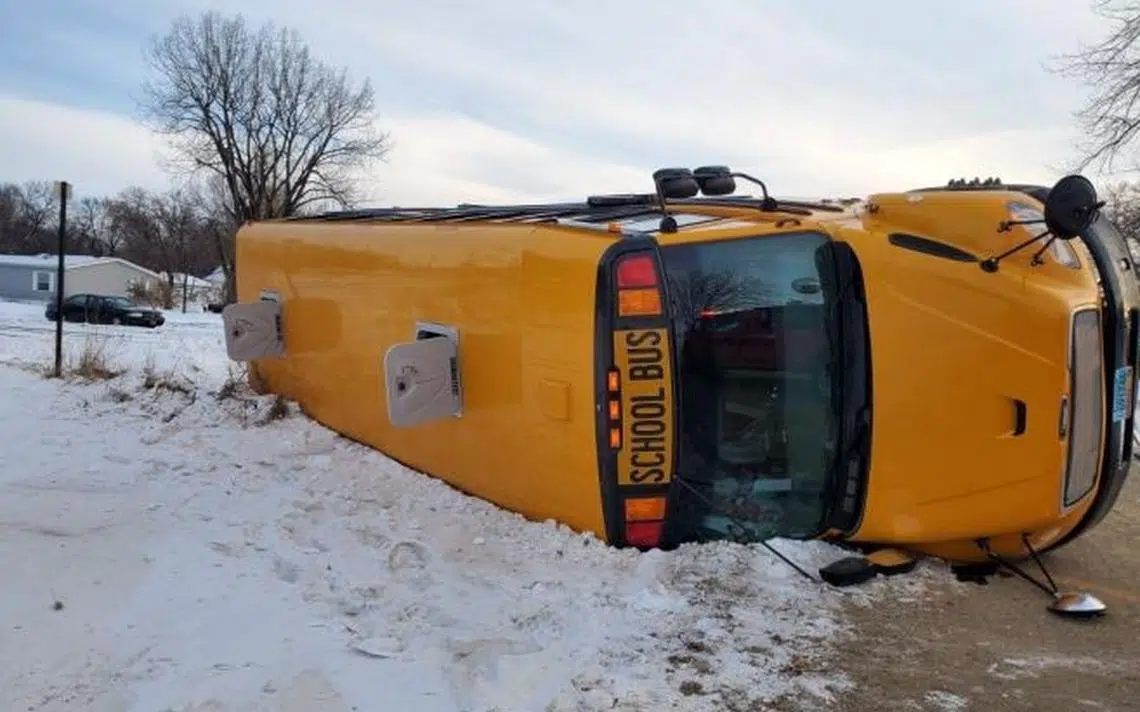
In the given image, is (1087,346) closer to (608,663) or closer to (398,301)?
(608,663)

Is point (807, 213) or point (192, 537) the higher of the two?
point (807, 213)

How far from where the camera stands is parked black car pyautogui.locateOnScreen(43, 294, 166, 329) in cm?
3381

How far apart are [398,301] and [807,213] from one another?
9.18 ft

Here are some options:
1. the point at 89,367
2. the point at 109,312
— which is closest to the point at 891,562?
the point at 89,367

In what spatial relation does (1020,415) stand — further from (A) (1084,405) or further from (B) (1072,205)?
(B) (1072,205)

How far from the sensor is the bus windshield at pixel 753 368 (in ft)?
14.3

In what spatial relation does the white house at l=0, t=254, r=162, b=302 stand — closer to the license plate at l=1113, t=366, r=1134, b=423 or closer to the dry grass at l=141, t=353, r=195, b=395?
the dry grass at l=141, t=353, r=195, b=395

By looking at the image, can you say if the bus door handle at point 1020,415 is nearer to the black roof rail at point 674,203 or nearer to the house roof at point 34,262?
the black roof rail at point 674,203

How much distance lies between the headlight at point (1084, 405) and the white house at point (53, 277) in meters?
54.8

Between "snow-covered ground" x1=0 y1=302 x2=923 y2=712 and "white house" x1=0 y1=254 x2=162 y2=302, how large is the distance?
170ft

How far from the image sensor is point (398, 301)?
6.41 meters

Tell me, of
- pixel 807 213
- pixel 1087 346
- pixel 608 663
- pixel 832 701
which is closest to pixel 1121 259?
pixel 1087 346

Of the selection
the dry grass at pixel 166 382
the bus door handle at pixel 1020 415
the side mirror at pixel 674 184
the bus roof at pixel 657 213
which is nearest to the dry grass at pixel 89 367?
the dry grass at pixel 166 382

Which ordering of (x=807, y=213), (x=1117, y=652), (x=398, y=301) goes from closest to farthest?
(x=1117, y=652) < (x=807, y=213) < (x=398, y=301)
